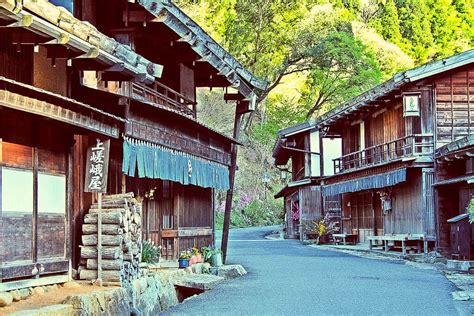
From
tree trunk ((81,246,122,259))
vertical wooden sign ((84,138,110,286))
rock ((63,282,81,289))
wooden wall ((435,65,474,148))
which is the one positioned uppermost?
wooden wall ((435,65,474,148))

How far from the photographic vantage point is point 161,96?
61.6ft

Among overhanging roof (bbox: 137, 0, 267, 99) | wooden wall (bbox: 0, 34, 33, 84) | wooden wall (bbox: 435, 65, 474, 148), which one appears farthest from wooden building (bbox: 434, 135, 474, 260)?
wooden wall (bbox: 0, 34, 33, 84)

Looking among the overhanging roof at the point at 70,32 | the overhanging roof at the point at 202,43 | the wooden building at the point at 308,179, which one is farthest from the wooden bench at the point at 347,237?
the overhanging roof at the point at 70,32

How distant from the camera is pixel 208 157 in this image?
876 inches

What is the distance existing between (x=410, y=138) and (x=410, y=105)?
1.34 metres

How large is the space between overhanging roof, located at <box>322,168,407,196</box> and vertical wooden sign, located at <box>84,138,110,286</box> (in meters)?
17.9

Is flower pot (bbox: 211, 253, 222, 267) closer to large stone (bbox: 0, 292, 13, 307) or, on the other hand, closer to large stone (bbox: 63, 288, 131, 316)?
large stone (bbox: 63, 288, 131, 316)

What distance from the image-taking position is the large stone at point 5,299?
1079cm

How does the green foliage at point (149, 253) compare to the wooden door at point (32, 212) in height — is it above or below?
Answer: below

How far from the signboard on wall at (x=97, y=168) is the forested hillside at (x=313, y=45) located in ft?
114

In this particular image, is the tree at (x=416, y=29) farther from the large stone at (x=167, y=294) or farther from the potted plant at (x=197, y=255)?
the large stone at (x=167, y=294)

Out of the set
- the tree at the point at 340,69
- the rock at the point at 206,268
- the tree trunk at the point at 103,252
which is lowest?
the rock at the point at 206,268

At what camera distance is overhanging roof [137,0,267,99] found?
16.6 meters

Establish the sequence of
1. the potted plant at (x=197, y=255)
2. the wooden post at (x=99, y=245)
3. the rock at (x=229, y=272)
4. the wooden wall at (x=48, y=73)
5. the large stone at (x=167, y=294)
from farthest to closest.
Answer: the potted plant at (x=197, y=255), the rock at (x=229, y=272), the large stone at (x=167, y=294), the wooden post at (x=99, y=245), the wooden wall at (x=48, y=73)
